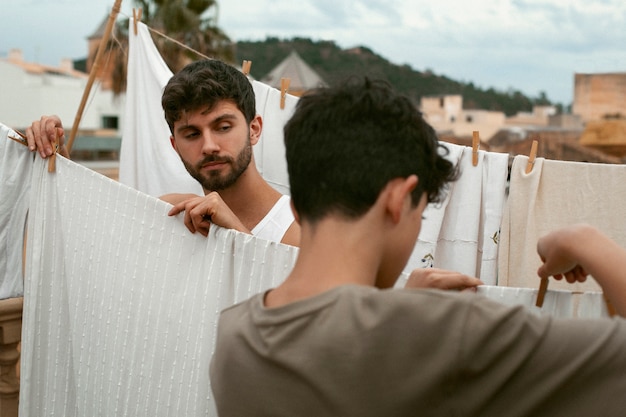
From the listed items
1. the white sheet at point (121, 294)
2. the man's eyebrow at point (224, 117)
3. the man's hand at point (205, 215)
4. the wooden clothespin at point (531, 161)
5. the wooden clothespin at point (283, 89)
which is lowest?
the white sheet at point (121, 294)

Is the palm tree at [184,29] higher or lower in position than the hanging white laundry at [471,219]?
higher

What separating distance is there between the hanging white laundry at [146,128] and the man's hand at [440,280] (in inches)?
79.9

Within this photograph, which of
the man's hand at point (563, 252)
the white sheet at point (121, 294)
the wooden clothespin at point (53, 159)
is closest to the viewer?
the man's hand at point (563, 252)

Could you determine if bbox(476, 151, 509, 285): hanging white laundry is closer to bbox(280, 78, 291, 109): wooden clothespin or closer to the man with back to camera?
bbox(280, 78, 291, 109): wooden clothespin

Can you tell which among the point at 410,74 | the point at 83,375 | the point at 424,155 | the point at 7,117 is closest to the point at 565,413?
the point at 424,155

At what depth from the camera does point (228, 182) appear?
2307 mm

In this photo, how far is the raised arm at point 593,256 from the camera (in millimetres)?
1113

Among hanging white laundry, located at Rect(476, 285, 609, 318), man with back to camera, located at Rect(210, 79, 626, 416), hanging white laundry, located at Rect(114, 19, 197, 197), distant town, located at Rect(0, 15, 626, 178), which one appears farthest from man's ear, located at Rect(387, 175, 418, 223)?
distant town, located at Rect(0, 15, 626, 178)

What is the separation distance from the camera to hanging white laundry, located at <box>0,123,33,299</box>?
7.11ft

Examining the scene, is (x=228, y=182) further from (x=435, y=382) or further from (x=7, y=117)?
(x=7, y=117)

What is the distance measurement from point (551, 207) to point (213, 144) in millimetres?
1155

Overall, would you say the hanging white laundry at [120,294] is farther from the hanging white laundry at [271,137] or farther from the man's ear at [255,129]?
the hanging white laundry at [271,137]

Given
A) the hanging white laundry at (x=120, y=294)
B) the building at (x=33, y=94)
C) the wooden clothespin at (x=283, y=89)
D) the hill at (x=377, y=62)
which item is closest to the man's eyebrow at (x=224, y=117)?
the hanging white laundry at (x=120, y=294)

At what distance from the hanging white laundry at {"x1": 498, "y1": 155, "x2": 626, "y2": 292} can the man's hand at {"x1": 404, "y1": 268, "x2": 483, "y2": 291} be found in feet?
3.93
